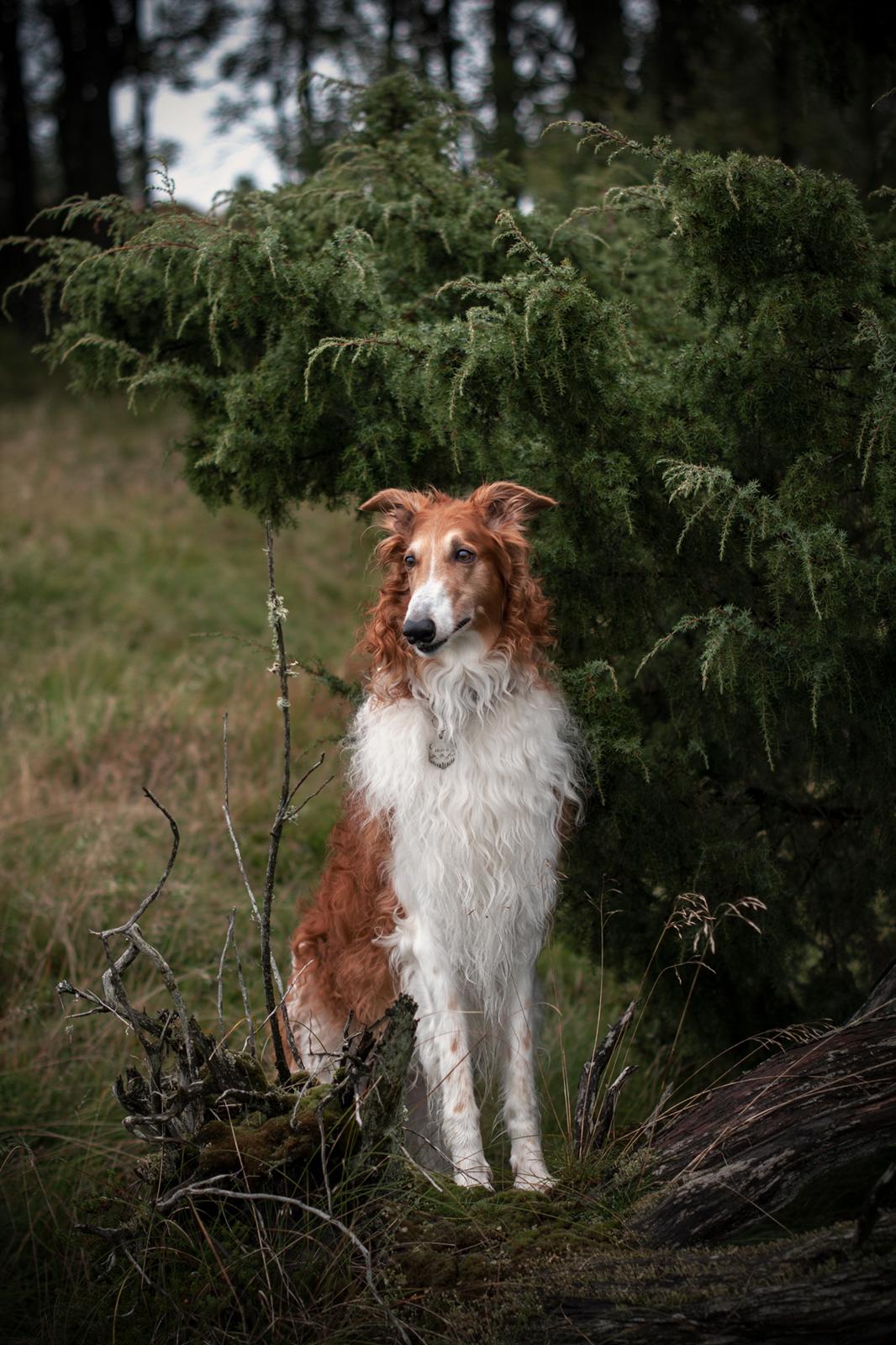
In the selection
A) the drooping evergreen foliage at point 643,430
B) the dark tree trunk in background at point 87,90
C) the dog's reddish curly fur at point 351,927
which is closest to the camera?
the drooping evergreen foliage at point 643,430

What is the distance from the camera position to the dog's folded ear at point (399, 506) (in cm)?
386

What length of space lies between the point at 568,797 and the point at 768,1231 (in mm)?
1463

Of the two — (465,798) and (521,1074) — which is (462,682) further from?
(521,1074)

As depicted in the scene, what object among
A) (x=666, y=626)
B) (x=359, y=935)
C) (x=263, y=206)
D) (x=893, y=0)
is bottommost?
(x=359, y=935)

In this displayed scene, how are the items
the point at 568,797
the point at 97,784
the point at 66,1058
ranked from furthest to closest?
the point at 97,784, the point at 66,1058, the point at 568,797

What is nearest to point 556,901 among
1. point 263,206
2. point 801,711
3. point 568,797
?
point 568,797

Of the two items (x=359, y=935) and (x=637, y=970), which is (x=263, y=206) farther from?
(x=637, y=970)

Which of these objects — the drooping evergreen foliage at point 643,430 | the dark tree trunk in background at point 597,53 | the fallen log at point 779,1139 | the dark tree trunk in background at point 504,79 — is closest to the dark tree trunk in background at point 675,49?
the dark tree trunk in background at point 597,53

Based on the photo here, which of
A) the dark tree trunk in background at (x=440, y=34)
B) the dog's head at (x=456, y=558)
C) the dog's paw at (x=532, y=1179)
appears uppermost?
the dark tree trunk in background at (x=440, y=34)

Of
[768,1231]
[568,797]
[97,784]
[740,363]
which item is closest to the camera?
[768,1231]

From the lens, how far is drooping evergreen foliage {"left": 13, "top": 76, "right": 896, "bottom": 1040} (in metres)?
3.47

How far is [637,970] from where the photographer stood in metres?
4.70

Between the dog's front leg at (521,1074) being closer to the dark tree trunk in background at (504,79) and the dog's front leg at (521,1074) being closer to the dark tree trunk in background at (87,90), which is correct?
the dark tree trunk in background at (504,79)

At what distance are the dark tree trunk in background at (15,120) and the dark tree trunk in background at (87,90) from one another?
61cm
